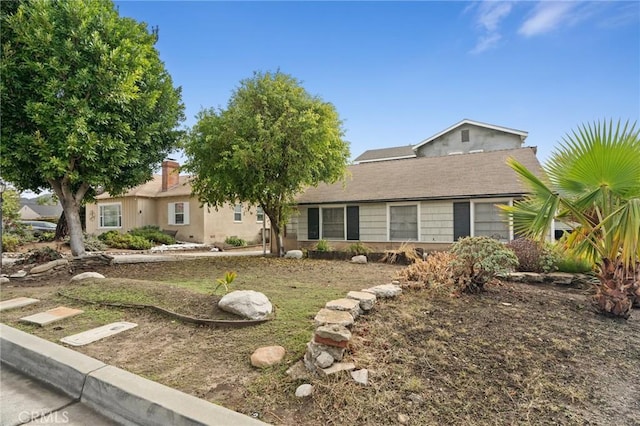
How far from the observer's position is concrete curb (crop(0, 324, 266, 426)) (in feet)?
7.89

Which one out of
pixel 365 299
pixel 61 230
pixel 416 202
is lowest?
pixel 365 299

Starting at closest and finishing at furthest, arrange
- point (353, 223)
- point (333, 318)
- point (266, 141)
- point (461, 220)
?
point (333, 318) → point (266, 141) → point (461, 220) → point (353, 223)

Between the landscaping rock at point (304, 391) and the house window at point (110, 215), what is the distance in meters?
21.6

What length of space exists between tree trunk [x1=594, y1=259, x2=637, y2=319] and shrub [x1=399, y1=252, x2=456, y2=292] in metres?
1.90

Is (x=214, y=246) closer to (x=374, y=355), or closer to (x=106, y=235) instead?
(x=106, y=235)

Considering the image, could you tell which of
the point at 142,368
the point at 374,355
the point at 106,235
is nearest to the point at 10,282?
the point at 142,368

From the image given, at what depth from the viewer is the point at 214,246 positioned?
1816 centimetres

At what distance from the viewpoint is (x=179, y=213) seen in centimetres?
1955

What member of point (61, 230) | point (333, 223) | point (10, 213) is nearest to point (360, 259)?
point (333, 223)

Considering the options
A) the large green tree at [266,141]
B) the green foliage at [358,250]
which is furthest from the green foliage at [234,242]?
the green foliage at [358,250]

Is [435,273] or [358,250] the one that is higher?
[435,273]

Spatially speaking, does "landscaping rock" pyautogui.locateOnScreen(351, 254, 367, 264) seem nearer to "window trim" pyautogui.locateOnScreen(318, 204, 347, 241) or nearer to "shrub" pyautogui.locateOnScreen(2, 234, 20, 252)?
"window trim" pyautogui.locateOnScreen(318, 204, 347, 241)

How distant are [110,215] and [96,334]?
20074 mm

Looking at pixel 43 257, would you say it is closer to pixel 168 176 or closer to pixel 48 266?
pixel 48 266
